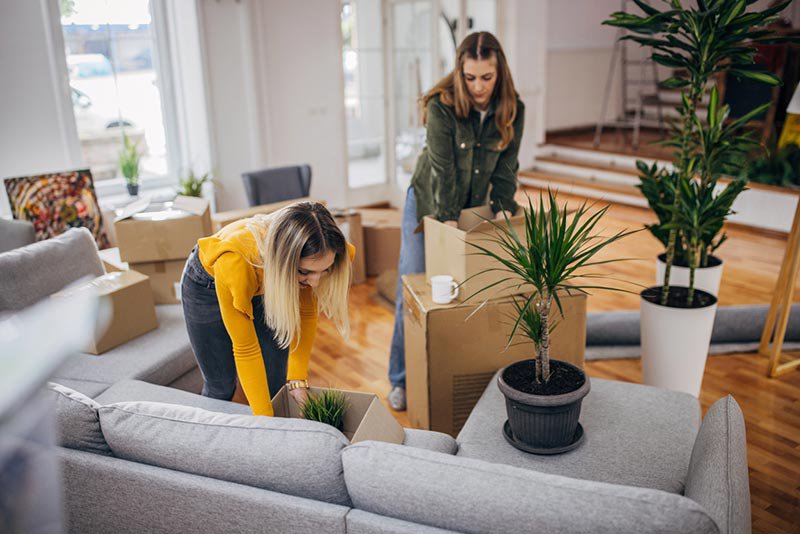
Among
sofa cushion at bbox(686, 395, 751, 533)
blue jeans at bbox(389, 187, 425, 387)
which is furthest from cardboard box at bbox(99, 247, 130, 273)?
sofa cushion at bbox(686, 395, 751, 533)

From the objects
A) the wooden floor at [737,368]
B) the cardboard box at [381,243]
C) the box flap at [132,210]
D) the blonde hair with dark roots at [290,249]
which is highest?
Answer: the blonde hair with dark roots at [290,249]

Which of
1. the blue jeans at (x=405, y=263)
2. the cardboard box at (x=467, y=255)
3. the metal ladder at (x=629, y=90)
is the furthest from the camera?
the metal ladder at (x=629, y=90)

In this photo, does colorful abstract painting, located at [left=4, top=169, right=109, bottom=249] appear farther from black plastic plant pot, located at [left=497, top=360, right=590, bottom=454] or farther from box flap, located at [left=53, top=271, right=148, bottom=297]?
black plastic plant pot, located at [left=497, top=360, right=590, bottom=454]

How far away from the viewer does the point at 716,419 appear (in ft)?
5.49

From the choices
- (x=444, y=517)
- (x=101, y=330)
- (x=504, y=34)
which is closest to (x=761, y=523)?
(x=444, y=517)

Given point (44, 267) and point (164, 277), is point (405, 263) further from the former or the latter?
point (44, 267)

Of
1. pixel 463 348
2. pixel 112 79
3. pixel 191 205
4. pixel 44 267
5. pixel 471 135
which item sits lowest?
pixel 463 348

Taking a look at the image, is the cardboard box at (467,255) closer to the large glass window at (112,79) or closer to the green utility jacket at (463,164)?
the green utility jacket at (463,164)

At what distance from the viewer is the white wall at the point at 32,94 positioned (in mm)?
4055

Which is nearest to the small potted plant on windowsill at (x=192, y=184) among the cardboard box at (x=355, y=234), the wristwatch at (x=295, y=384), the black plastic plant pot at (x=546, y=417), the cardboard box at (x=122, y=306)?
the cardboard box at (x=355, y=234)

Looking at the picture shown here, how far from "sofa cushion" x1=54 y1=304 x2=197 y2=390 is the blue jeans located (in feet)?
2.77

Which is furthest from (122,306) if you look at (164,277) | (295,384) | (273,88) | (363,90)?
(363,90)

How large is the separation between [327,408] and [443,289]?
760mm

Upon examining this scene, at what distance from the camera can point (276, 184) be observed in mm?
4359
